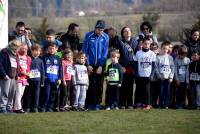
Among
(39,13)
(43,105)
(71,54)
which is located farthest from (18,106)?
(39,13)

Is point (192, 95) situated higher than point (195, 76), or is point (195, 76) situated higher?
point (195, 76)

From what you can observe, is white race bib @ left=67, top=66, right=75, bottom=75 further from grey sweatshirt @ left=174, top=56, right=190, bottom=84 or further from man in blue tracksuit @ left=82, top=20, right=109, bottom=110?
grey sweatshirt @ left=174, top=56, right=190, bottom=84

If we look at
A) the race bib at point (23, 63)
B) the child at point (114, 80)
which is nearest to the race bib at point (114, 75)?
the child at point (114, 80)

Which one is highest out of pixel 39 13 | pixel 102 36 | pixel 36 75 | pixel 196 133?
pixel 39 13

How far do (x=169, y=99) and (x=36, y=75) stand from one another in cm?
358

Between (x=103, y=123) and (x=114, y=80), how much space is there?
2841 mm

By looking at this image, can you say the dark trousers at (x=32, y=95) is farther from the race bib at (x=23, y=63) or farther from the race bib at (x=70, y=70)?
the race bib at (x=70, y=70)

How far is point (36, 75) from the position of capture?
41.6ft

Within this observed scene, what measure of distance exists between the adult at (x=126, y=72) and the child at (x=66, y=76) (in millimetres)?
1379

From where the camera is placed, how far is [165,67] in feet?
46.1

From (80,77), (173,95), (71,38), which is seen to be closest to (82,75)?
(80,77)

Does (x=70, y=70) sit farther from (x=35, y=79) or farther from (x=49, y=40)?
(x=35, y=79)

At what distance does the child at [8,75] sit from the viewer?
1223cm

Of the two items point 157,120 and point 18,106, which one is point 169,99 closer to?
point 157,120
